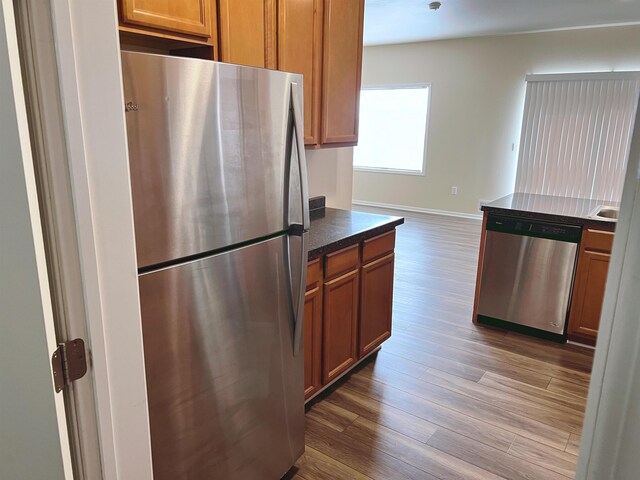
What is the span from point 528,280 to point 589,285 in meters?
0.38

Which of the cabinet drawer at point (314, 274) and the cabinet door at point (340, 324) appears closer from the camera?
the cabinet drawer at point (314, 274)

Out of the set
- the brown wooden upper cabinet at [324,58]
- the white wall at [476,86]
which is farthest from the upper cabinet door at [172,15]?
the white wall at [476,86]

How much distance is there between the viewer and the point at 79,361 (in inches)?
35.7

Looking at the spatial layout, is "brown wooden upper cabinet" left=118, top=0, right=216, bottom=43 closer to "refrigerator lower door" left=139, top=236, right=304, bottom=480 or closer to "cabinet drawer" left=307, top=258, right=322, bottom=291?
"refrigerator lower door" left=139, top=236, right=304, bottom=480

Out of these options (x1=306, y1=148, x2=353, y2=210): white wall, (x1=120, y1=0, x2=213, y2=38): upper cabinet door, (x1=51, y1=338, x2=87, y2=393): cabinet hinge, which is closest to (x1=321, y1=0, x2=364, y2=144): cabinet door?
(x1=306, y1=148, x2=353, y2=210): white wall

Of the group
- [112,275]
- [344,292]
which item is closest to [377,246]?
Answer: [344,292]

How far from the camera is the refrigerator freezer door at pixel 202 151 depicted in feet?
3.81

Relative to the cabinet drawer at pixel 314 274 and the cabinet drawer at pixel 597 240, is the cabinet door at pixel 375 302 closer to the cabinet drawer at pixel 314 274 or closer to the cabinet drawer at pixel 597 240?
the cabinet drawer at pixel 314 274

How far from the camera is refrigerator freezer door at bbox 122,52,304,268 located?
3.81 feet

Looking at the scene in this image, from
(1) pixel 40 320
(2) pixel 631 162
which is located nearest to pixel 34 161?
(1) pixel 40 320

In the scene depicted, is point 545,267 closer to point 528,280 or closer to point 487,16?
point 528,280

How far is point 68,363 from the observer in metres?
0.89

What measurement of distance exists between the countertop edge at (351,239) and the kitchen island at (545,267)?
36.8 inches

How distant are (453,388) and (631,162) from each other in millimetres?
2446
